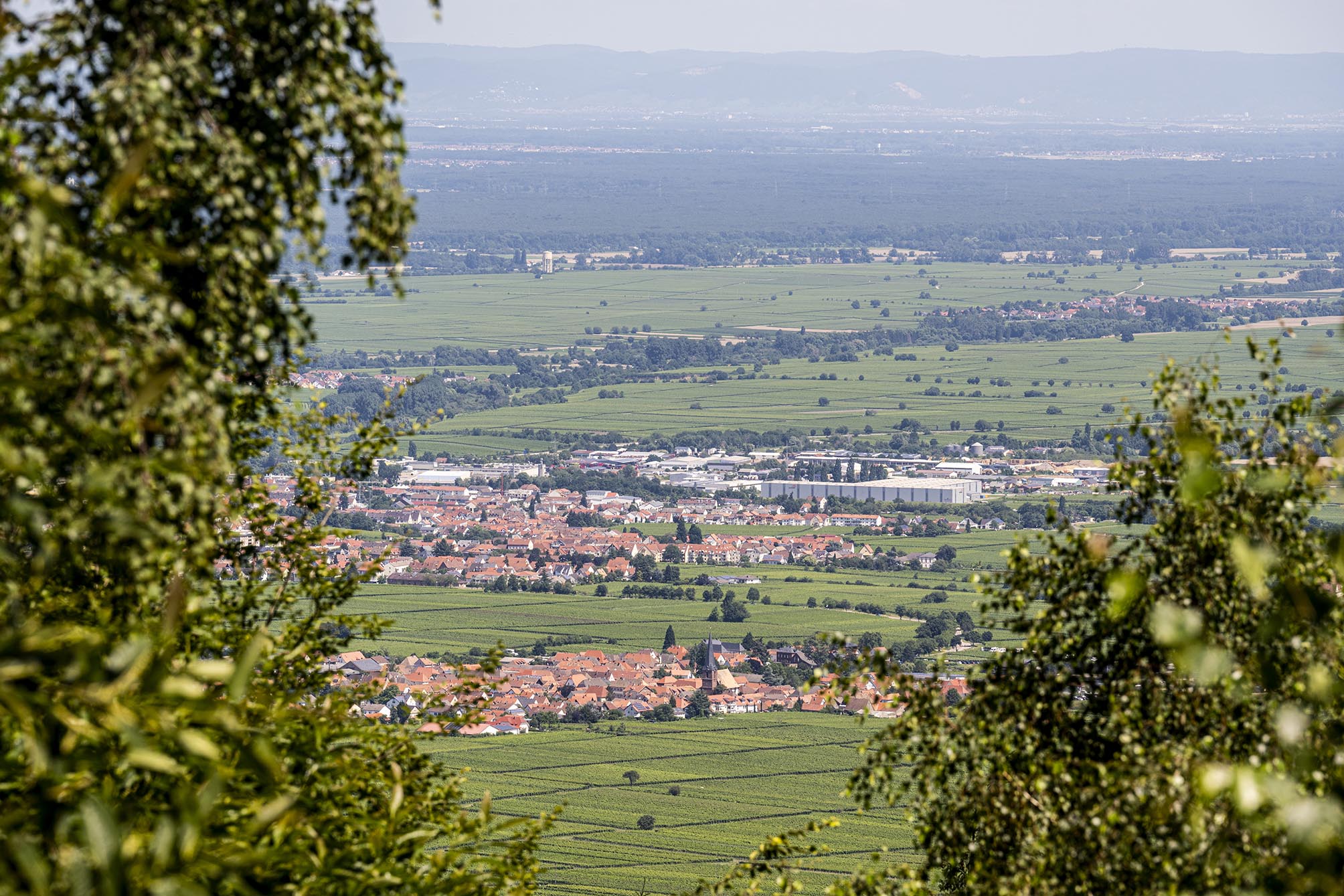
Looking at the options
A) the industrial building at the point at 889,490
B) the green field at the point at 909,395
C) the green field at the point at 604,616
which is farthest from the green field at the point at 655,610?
the green field at the point at 909,395

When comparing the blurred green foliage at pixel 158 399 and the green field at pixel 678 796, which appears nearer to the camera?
the blurred green foliage at pixel 158 399

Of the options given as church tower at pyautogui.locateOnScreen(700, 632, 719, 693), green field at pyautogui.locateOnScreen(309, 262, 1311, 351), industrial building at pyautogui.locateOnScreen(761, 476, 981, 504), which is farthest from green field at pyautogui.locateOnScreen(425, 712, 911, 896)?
green field at pyautogui.locateOnScreen(309, 262, 1311, 351)

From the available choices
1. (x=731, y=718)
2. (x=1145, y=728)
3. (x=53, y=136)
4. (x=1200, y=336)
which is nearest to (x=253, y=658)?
(x=53, y=136)

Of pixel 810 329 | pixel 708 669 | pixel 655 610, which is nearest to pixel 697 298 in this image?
pixel 810 329

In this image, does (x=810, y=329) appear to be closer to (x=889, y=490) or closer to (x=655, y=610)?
(x=889, y=490)

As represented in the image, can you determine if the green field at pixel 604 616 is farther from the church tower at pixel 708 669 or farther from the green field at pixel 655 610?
the church tower at pixel 708 669

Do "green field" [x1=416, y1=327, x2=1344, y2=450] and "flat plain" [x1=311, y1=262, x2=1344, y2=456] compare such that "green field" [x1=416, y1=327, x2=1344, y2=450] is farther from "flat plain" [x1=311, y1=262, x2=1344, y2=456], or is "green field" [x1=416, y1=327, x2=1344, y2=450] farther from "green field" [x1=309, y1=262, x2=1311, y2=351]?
"green field" [x1=309, y1=262, x2=1311, y2=351]

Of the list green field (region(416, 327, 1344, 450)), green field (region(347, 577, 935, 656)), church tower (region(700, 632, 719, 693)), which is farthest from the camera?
green field (region(416, 327, 1344, 450))
